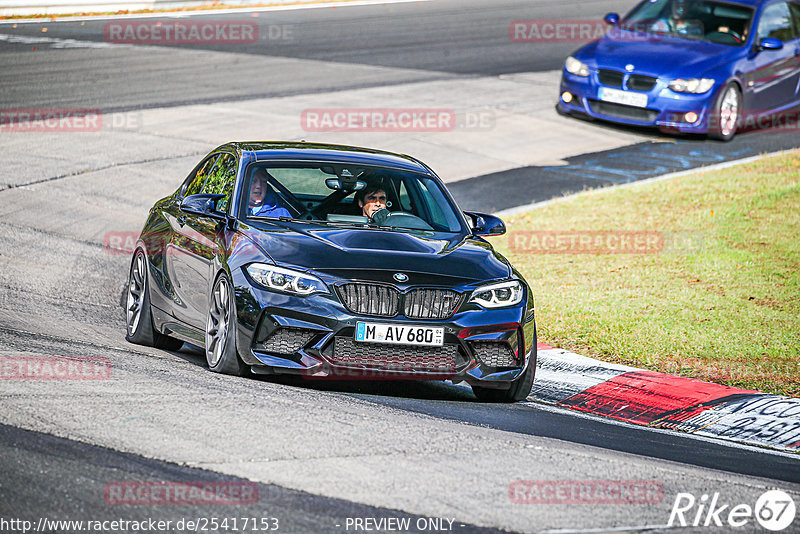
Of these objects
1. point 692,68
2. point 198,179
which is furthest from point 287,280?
point 692,68

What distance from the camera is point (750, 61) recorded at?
1927cm

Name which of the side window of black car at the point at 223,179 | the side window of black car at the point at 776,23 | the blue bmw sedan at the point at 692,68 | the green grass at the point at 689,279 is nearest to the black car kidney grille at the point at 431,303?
the side window of black car at the point at 223,179

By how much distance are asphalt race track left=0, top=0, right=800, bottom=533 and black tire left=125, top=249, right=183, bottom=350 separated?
17 centimetres

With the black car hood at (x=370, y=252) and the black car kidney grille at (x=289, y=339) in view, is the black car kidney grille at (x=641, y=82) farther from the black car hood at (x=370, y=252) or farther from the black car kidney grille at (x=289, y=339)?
the black car kidney grille at (x=289, y=339)

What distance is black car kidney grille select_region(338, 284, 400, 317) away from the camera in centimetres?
750

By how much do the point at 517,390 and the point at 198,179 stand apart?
317 cm

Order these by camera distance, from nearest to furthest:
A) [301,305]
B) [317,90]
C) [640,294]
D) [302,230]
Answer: [301,305] → [302,230] → [640,294] → [317,90]

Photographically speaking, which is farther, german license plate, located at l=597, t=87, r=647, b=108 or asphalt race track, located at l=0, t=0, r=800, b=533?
german license plate, located at l=597, t=87, r=647, b=108

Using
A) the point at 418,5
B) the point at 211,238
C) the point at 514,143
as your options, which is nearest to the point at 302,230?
the point at 211,238

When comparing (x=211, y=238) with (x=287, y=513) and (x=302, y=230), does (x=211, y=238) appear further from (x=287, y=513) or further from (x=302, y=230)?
(x=287, y=513)

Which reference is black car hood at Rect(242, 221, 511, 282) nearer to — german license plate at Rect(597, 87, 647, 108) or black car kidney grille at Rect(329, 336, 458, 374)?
black car kidney grille at Rect(329, 336, 458, 374)

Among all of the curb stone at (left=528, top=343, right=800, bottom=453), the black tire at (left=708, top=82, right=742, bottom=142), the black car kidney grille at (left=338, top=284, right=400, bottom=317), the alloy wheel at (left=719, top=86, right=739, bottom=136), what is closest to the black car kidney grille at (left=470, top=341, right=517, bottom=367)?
the black car kidney grille at (left=338, top=284, right=400, bottom=317)

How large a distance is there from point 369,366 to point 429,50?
19.6 metres

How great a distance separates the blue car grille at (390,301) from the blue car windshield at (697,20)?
43.7 ft
